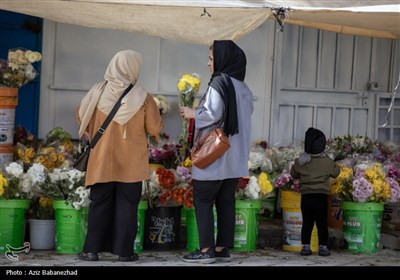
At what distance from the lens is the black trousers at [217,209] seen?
8.93 metres

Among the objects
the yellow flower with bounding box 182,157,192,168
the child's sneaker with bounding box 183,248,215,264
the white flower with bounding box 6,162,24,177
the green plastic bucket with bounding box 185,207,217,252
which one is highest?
the yellow flower with bounding box 182,157,192,168


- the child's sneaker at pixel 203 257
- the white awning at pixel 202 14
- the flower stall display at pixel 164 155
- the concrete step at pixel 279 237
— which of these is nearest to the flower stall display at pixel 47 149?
the flower stall display at pixel 164 155

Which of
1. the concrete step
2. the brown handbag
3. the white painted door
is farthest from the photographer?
the white painted door

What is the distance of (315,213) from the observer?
32.3 ft

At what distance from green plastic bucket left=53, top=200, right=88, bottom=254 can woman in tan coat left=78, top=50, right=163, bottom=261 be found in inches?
12.5

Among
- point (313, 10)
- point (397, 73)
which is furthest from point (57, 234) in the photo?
point (397, 73)

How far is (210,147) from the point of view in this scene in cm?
875

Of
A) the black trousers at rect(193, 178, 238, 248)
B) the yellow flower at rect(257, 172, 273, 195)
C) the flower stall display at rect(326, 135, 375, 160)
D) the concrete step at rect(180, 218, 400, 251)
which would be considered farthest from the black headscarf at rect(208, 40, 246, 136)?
the flower stall display at rect(326, 135, 375, 160)

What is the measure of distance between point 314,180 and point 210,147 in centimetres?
150

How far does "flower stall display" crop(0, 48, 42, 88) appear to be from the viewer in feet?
32.3

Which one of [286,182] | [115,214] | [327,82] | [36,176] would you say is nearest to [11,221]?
[36,176]

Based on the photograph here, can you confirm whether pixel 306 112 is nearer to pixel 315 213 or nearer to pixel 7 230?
pixel 315 213

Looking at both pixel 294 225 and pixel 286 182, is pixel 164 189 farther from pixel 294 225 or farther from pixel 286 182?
pixel 294 225

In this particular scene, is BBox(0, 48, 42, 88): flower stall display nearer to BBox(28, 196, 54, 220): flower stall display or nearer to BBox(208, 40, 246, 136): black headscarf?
BBox(28, 196, 54, 220): flower stall display
